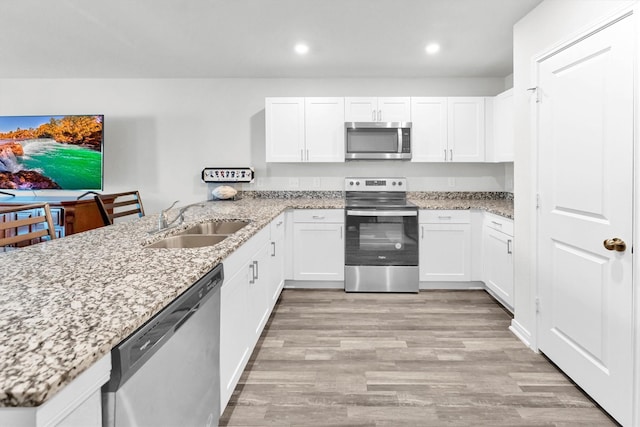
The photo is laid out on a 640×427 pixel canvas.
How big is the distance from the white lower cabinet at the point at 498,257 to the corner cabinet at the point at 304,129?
5.42 feet

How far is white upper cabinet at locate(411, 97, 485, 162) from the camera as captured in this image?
13.1 ft

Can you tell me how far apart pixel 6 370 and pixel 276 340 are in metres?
2.16

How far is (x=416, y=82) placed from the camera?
432 centimetres

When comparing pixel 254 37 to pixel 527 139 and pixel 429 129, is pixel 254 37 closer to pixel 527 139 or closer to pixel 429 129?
pixel 429 129

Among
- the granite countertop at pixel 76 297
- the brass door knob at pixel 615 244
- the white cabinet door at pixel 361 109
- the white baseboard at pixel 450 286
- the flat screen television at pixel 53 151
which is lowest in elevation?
the white baseboard at pixel 450 286

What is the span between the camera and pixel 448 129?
4.01 metres

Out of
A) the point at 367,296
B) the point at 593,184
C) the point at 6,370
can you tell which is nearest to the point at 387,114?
the point at 367,296

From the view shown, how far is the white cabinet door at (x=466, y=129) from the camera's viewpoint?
157 inches

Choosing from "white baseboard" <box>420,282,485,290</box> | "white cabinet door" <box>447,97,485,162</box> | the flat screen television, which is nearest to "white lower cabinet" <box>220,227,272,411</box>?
"white baseboard" <box>420,282,485,290</box>

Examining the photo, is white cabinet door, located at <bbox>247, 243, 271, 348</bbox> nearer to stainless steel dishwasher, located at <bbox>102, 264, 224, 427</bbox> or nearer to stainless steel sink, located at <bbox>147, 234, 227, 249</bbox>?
stainless steel sink, located at <bbox>147, 234, 227, 249</bbox>

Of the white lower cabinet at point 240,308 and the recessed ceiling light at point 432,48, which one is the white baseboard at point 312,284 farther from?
the recessed ceiling light at point 432,48

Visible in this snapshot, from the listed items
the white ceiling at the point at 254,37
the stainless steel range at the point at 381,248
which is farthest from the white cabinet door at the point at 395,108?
the stainless steel range at the point at 381,248

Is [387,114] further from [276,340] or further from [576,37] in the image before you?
[276,340]

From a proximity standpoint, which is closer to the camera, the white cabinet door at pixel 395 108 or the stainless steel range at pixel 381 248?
the stainless steel range at pixel 381 248
